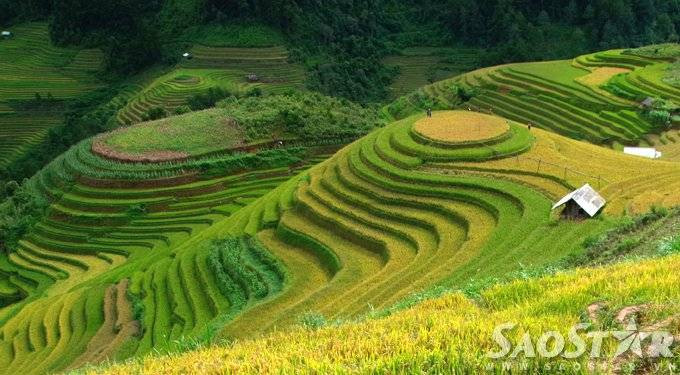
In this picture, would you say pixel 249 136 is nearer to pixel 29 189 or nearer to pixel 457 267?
pixel 29 189

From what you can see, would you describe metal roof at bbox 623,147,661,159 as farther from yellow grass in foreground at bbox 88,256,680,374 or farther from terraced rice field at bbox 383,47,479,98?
terraced rice field at bbox 383,47,479,98

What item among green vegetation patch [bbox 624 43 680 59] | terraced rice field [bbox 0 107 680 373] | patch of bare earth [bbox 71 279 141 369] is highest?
green vegetation patch [bbox 624 43 680 59]

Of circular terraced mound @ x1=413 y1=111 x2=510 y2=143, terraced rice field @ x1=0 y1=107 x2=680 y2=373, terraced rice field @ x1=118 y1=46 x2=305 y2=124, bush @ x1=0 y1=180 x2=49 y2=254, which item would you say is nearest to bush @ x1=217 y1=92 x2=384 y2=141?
terraced rice field @ x1=0 y1=107 x2=680 y2=373

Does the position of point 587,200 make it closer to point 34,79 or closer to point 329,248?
point 329,248

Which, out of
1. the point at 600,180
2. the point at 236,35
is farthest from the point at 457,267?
the point at 236,35

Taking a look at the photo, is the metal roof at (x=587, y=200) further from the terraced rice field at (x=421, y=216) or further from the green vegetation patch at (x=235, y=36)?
the green vegetation patch at (x=235, y=36)

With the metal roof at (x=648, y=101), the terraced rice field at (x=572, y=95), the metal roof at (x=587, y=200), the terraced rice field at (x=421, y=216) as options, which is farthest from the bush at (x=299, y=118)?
the metal roof at (x=587, y=200)

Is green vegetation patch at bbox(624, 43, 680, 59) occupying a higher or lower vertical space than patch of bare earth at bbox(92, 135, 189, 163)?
higher
